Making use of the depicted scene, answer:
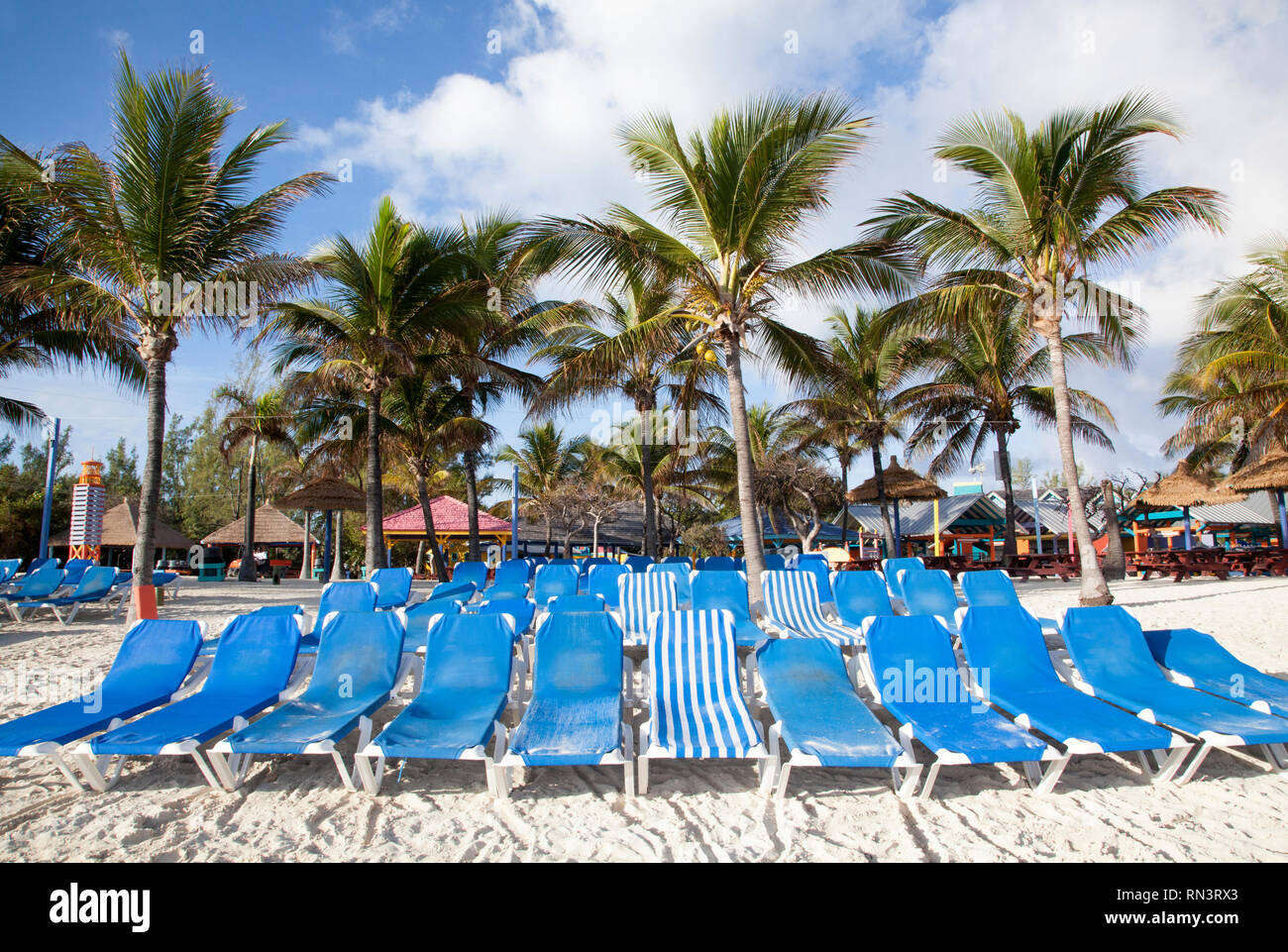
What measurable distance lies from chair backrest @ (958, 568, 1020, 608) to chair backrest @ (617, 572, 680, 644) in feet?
11.6

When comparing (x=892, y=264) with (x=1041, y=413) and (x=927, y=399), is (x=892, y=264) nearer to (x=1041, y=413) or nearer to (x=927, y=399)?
(x=927, y=399)

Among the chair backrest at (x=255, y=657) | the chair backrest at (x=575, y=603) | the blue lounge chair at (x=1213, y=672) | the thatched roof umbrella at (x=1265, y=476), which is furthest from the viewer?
the thatched roof umbrella at (x=1265, y=476)

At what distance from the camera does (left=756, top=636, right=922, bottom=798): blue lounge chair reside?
130 inches

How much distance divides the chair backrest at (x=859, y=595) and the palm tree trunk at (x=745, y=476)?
3.01ft

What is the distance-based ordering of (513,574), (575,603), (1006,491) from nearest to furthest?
(575,603) → (513,574) → (1006,491)

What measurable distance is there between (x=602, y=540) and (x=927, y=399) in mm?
15248

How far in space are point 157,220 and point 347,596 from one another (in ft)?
17.0

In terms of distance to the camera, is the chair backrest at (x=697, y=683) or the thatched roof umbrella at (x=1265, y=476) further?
the thatched roof umbrella at (x=1265, y=476)

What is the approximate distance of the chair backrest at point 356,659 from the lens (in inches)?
171

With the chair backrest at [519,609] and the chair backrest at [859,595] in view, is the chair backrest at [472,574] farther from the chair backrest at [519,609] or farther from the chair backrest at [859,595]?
the chair backrest at [859,595]

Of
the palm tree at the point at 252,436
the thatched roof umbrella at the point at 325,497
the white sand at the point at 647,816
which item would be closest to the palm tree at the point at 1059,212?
the white sand at the point at 647,816

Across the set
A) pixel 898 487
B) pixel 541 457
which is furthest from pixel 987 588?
pixel 541 457

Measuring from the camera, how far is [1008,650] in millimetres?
4547

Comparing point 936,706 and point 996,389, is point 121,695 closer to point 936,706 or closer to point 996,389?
point 936,706
